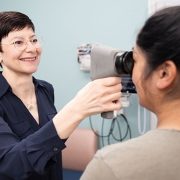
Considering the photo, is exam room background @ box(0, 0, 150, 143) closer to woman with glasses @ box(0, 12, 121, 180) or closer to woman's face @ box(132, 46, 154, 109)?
woman with glasses @ box(0, 12, 121, 180)

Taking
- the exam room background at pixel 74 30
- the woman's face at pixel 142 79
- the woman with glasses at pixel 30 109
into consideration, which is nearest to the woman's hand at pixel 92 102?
the woman with glasses at pixel 30 109

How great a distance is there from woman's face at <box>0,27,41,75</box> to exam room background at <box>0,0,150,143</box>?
41.1 inches

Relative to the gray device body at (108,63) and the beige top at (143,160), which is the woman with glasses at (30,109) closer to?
the gray device body at (108,63)

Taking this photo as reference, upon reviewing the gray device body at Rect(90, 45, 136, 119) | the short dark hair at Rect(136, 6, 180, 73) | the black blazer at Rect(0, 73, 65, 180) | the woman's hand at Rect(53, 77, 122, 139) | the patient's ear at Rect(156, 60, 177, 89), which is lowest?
the black blazer at Rect(0, 73, 65, 180)

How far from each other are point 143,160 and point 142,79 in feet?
0.59

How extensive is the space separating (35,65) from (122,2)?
3.70 ft

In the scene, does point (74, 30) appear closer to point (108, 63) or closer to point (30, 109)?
point (30, 109)

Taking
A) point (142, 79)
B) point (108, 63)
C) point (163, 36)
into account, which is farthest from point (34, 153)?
point (163, 36)

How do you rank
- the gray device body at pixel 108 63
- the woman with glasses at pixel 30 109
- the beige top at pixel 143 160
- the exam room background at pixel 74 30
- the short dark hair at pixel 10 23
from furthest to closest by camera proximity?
the exam room background at pixel 74 30 < the short dark hair at pixel 10 23 < the woman with glasses at pixel 30 109 < the gray device body at pixel 108 63 < the beige top at pixel 143 160

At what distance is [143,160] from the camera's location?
0.67m

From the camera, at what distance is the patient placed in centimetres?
67

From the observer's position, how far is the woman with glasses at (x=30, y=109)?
101cm

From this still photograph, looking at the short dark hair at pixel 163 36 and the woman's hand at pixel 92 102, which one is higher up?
the short dark hair at pixel 163 36

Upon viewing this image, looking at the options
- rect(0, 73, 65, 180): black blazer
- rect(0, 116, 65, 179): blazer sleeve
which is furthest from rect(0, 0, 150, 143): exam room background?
rect(0, 116, 65, 179): blazer sleeve
